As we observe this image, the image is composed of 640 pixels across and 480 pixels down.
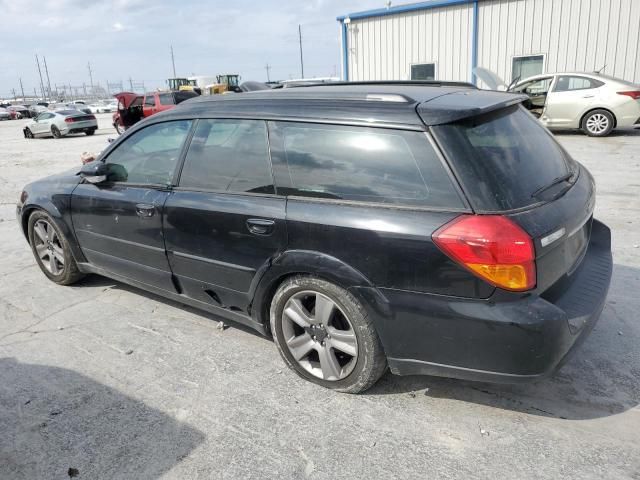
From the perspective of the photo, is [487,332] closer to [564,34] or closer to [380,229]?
[380,229]

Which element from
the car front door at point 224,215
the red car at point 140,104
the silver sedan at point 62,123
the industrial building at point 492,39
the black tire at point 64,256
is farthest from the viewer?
the silver sedan at point 62,123

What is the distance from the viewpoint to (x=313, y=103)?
2863 mm

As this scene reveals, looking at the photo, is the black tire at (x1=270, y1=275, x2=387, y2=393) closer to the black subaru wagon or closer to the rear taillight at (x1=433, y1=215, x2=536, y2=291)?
the black subaru wagon

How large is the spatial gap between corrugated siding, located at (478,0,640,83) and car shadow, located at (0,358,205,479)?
16.6m

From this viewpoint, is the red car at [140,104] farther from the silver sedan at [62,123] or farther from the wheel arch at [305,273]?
the wheel arch at [305,273]

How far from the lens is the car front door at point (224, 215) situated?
2.91 metres

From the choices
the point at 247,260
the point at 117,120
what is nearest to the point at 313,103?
the point at 247,260

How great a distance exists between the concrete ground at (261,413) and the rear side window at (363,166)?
1123 millimetres

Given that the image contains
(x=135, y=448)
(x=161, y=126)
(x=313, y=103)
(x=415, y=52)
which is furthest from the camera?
(x=415, y=52)

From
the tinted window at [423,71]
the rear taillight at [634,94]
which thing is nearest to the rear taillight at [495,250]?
the rear taillight at [634,94]

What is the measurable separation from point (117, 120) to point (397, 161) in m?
21.0

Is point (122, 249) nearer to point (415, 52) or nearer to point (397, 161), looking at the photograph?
point (397, 161)

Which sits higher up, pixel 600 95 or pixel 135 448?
pixel 600 95

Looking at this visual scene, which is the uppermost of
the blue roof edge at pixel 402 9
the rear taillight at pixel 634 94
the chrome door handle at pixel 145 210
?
the blue roof edge at pixel 402 9
